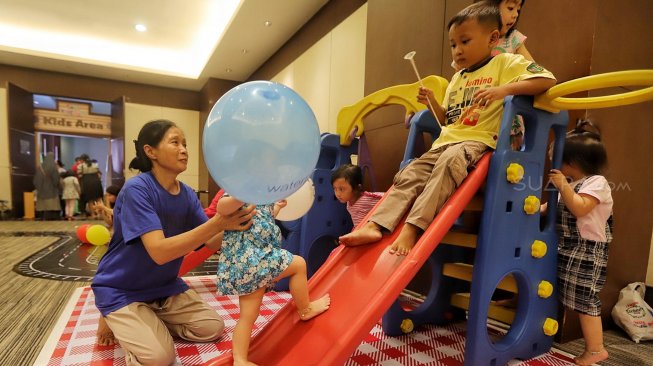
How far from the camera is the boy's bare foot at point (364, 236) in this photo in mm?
1538

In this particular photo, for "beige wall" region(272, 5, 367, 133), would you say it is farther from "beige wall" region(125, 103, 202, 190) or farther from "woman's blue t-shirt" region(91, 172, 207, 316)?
"beige wall" region(125, 103, 202, 190)

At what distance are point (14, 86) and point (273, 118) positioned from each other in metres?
8.13

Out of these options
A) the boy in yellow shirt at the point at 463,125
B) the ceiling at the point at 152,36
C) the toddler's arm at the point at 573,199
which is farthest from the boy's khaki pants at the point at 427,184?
the ceiling at the point at 152,36

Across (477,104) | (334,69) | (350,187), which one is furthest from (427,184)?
(334,69)

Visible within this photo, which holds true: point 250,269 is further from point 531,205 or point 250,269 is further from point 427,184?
point 531,205

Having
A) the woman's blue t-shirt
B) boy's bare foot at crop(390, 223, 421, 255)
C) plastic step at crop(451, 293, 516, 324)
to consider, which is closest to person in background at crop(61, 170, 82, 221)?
the woman's blue t-shirt

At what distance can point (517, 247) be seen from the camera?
4.88ft

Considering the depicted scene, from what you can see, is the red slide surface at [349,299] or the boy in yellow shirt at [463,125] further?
the boy in yellow shirt at [463,125]

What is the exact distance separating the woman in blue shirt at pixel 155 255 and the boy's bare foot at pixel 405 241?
22.5 inches

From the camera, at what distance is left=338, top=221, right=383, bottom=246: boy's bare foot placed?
1.54m

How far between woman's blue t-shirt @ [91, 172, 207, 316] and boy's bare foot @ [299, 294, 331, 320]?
68 centimetres

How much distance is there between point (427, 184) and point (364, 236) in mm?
349

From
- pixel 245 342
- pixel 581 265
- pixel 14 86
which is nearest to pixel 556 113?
pixel 581 265

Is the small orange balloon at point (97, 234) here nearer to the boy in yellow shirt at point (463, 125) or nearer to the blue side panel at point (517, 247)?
the boy in yellow shirt at point (463, 125)
